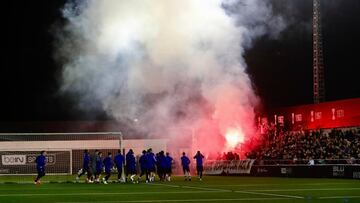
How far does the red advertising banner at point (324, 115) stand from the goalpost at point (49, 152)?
14.2 m

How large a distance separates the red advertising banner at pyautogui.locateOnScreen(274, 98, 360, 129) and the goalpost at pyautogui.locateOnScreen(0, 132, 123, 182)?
14187mm

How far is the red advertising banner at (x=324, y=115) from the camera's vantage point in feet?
149

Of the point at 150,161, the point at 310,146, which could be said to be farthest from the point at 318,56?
the point at 150,161

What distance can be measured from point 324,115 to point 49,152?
69.2 ft

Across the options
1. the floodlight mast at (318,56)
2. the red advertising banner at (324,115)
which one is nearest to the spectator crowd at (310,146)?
the red advertising banner at (324,115)

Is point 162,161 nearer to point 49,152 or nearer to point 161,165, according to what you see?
point 161,165

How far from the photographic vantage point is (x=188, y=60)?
38.5m

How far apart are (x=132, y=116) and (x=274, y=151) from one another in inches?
426

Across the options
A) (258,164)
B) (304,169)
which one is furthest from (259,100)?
(304,169)

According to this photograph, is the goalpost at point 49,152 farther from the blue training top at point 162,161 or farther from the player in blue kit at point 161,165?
the blue training top at point 162,161

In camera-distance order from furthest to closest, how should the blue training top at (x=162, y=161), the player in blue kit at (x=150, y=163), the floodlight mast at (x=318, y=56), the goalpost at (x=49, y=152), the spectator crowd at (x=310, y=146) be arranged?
the goalpost at (x=49, y=152) < the floodlight mast at (x=318, y=56) < the spectator crowd at (x=310, y=146) < the blue training top at (x=162, y=161) < the player in blue kit at (x=150, y=163)

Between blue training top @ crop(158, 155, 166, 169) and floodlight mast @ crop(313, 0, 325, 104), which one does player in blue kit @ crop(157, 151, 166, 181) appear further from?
floodlight mast @ crop(313, 0, 325, 104)

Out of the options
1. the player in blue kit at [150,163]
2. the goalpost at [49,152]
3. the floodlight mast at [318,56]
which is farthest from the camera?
the goalpost at [49,152]

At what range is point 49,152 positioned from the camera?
50312mm
